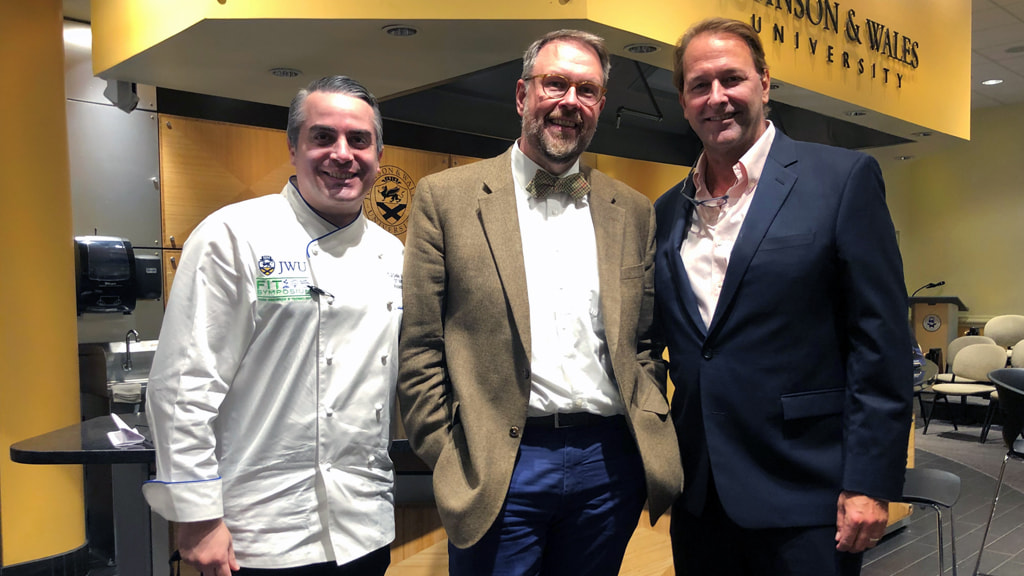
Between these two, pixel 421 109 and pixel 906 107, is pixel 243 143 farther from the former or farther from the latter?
pixel 906 107

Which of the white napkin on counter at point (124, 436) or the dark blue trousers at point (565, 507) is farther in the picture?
the white napkin on counter at point (124, 436)

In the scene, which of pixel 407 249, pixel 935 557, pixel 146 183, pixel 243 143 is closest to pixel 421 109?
pixel 243 143

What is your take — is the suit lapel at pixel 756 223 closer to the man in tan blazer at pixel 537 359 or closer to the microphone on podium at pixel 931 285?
the man in tan blazer at pixel 537 359

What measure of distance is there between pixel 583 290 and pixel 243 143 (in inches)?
166

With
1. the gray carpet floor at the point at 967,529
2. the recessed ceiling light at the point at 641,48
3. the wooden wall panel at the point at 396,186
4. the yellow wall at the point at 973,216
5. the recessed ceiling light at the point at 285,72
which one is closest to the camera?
the recessed ceiling light at the point at 641,48

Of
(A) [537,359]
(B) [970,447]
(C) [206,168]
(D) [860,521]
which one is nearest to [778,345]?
(D) [860,521]

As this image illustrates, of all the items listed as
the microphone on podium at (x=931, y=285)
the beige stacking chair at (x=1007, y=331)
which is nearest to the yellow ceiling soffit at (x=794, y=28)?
the beige stacking chair at (x=1007, y=331)

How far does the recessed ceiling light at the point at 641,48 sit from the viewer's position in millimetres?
3174

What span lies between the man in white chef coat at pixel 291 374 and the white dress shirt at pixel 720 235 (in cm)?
65

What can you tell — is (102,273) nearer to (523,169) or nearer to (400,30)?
(400,30)

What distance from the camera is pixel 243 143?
17.0 feet

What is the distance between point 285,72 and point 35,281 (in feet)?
5.45

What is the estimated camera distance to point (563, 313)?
1574 mm

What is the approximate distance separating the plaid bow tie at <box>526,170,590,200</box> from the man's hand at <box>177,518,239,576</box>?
0.90 metres
